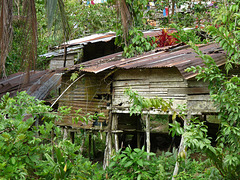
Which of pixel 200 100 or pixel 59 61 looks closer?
pixel 200 100

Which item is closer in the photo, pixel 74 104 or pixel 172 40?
pixel 74 104

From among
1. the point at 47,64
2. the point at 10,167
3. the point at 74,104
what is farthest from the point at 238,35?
the point at 47,64

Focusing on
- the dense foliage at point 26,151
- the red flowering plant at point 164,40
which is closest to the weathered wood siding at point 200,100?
the dense foliage at point 26,151

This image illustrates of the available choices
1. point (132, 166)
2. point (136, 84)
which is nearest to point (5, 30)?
point (132, 166)

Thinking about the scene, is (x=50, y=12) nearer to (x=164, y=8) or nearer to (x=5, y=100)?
(x=5, y=100)

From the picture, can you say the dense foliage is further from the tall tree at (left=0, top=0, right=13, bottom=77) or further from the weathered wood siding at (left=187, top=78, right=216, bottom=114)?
the weathered wood siding at (left=187, top=78, right=216, bottom=114)

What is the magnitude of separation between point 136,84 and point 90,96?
1.51m

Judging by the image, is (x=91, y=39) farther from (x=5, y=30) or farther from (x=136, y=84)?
(x=5, y=30)

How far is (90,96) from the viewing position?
26.1ft

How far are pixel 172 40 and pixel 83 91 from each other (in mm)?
3218

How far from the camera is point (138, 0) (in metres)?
7.68

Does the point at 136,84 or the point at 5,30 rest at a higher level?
the point at 5,30

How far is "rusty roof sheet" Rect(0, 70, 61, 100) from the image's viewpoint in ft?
32.6

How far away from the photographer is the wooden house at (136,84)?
6.12 m
